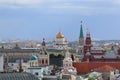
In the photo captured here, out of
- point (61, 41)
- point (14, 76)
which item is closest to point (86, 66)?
point (61, 41)

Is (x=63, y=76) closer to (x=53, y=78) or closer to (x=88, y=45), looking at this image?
(x=53, y=78)

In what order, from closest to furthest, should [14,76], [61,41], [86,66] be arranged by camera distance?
[14,76] < [86,66] < [61,41]

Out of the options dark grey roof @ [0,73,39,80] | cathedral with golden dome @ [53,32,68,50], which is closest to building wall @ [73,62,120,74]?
cathedral with golden dome @ [53,32,68,50]

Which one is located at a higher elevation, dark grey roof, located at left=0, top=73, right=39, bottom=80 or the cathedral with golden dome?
the cathedral with golden dome

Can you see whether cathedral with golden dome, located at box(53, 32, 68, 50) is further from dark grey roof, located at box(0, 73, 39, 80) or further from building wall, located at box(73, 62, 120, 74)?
dark grey roof, located at box(0, 73, 39, 80)

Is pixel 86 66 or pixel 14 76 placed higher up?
pixel 14 76

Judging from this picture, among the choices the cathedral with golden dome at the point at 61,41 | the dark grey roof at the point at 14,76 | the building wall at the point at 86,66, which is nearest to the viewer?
the dark grey roof at the point at 14,76

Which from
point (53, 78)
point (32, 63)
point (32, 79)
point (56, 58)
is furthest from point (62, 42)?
point (32, 79)

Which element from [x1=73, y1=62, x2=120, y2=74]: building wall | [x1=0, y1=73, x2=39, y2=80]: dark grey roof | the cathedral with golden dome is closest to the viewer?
[x1=0, y1=73, x2=39, y2=80]: dark grey roof

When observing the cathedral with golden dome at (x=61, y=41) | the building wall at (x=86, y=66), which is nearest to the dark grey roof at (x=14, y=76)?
the building wall at (x=86, y=66)

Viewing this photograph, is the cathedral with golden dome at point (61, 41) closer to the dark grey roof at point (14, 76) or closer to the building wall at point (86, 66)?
the building wall at point (86, 66)

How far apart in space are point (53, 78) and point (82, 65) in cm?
2146

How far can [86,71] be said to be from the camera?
79.3 meters

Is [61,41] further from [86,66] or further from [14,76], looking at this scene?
[14,76]
